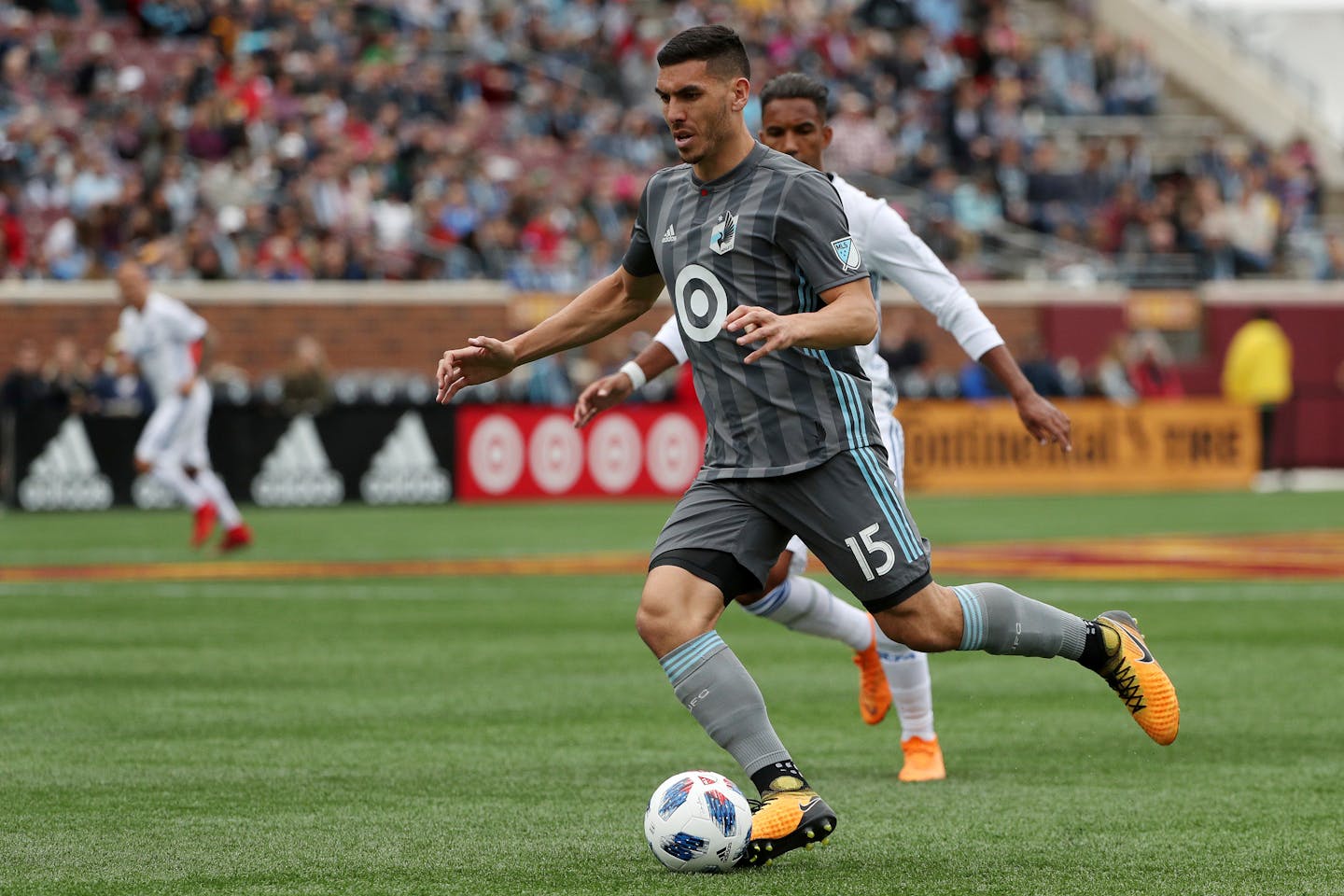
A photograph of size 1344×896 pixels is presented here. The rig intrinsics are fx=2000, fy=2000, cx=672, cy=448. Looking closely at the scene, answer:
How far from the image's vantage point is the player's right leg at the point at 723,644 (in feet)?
18.2

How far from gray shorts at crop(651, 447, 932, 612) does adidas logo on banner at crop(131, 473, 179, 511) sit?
19275 millimetres

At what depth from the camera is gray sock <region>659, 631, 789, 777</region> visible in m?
5.70

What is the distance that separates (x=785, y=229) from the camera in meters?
5.77

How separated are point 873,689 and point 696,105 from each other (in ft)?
10.5

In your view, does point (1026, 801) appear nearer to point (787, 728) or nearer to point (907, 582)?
point (907, 582)

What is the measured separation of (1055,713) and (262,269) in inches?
805

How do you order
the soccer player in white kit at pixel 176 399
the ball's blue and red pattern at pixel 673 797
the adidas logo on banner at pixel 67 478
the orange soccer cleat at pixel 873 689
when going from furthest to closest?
the adidas logo on banner at pixel 67 478
the soccer player in white kit at pixel 176 399
the orange soccer cleat at pixel 873 689
the ball's blue and red pattern at pixel 673 797

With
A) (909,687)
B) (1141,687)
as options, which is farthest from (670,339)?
(1141,687)

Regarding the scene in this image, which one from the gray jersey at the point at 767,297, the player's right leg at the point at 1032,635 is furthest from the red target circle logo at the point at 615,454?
the gray jersey at the point at 767,297

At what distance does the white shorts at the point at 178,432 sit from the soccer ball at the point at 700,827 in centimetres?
1388

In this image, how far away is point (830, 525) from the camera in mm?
5809

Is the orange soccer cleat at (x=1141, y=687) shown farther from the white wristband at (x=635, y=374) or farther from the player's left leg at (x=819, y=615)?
the white wristband at (x=635, y=374)

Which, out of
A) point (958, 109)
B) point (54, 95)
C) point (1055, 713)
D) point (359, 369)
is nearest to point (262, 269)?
point (359, 369)

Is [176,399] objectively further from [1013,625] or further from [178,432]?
[1013,625]
